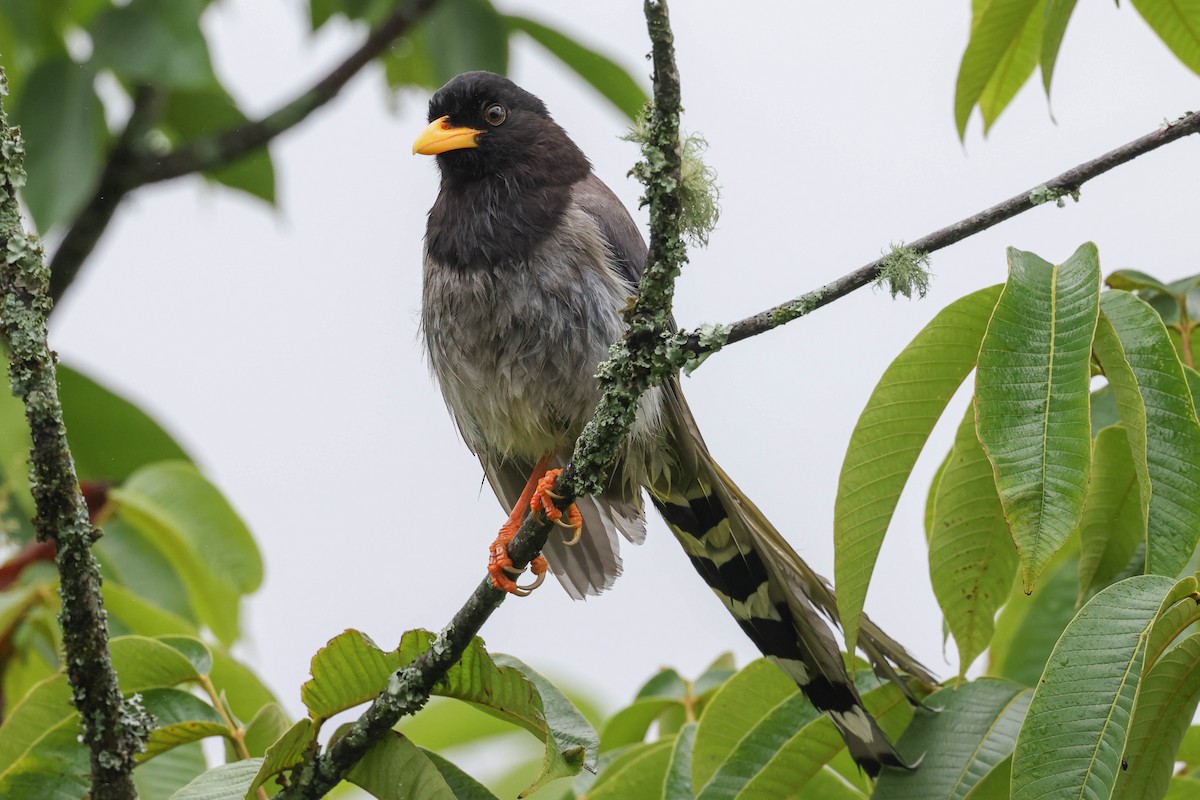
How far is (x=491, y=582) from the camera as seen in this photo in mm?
2254

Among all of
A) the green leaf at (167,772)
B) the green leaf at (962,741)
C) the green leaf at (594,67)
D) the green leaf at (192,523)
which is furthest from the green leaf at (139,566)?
the green leaf at (594,67)

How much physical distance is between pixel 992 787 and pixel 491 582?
920 millimetres

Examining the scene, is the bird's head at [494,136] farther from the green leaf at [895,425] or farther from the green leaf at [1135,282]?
the green leaf at [895,425]

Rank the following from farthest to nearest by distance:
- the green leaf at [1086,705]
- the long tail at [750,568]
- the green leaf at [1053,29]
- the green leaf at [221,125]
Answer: the green leaf at [221,125] < the long tail at [750,568] < the green leaf at [1053,29] < the green leaf at [1086,705]

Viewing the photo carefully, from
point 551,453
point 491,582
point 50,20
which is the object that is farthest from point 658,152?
point 50,20

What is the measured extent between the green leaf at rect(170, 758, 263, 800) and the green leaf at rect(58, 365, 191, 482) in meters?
2.04

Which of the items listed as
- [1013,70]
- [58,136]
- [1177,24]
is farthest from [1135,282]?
[58,136]

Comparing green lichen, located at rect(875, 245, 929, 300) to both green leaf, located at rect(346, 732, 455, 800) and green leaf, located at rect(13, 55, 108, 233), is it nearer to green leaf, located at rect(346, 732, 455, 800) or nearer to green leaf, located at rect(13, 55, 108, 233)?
green leaf, located at rect(346, 732, 455, 800)

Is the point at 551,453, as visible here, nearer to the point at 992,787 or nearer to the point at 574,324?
the point at 574,324

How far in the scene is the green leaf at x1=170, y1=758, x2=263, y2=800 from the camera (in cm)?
186

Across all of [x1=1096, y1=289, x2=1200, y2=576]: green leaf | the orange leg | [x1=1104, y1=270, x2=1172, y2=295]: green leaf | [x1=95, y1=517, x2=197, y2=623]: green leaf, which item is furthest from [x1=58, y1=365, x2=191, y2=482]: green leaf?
[x1=1096, y1=289, x2=1200, y2=576]: green leaf

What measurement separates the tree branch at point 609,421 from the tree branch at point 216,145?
3095 mm

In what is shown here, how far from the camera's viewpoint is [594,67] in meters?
4.75

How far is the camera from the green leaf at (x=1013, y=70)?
2.60 metres
